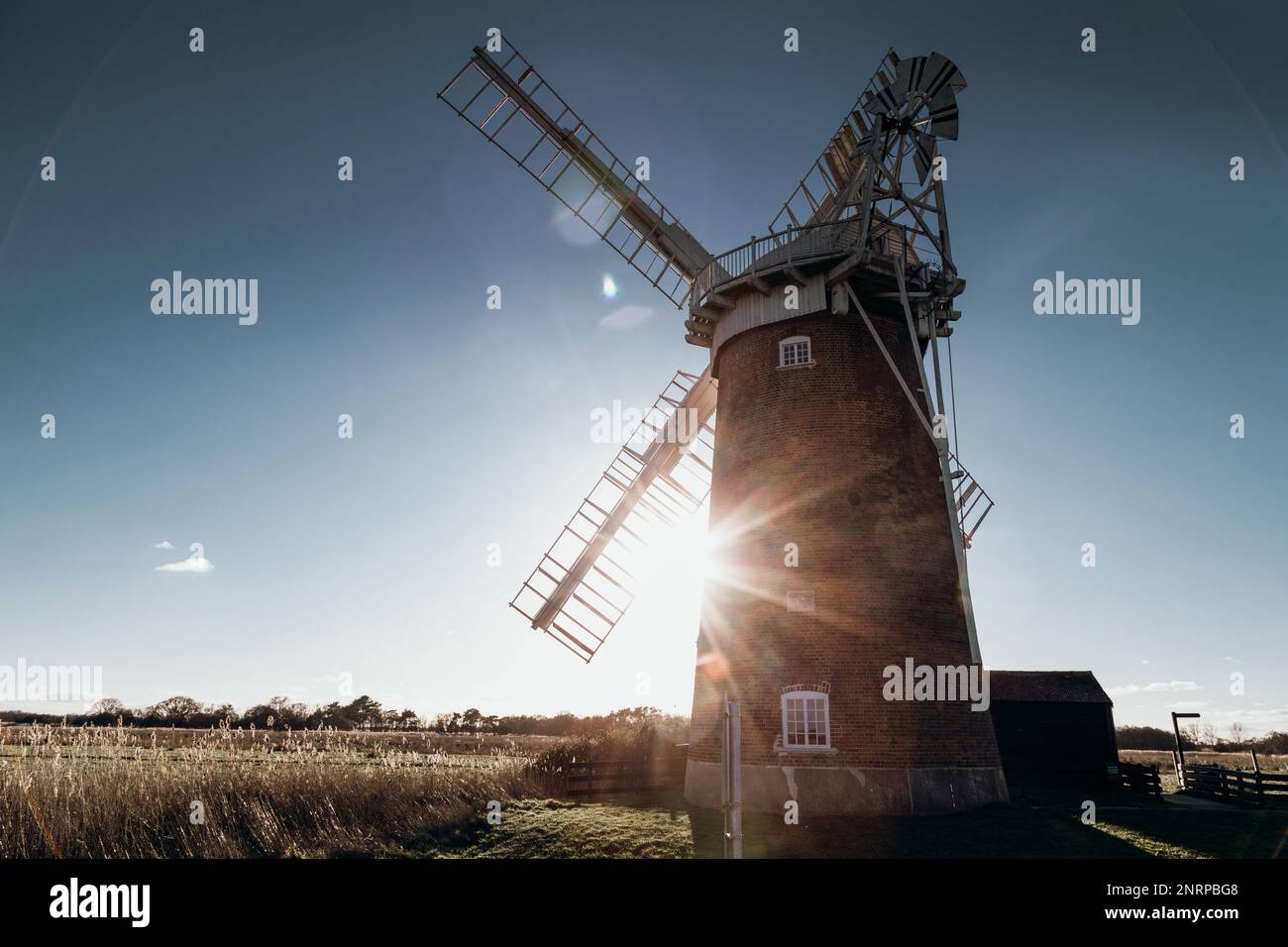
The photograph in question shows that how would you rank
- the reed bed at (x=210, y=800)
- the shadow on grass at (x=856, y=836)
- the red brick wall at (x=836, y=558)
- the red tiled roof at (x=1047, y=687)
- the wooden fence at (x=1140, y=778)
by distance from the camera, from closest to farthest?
the reed bed at (x=210, y=800) < the shadow on grass at (x=856, y=836) < the red brick wall at (x=836, y=558) < the wooden fence at (x=1140, y=778) < the red tiled roof at (x=1047, y=687)

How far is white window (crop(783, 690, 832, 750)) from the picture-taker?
614 inches

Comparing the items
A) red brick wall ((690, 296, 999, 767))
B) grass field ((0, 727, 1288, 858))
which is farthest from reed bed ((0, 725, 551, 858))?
red brick wall ((690, 296, 999, 767))

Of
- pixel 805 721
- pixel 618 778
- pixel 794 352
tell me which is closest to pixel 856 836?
pixel 805 721

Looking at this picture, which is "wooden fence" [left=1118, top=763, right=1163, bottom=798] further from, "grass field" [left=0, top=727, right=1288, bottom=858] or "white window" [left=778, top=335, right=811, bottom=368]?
"white window" [left=778, top=335, right=811, bottom=368]

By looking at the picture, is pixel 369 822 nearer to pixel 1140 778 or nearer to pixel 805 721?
pixel 805 721

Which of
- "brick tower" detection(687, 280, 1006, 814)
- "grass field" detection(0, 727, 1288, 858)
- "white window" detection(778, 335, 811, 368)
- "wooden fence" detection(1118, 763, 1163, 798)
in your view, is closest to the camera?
"grass field" detection(0, 727, 1288, 858)

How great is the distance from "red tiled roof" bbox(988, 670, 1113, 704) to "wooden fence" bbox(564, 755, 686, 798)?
11.3 m

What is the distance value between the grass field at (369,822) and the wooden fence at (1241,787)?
22.2ft

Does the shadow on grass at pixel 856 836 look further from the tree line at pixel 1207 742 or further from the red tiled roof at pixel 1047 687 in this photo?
the tree line at pixel 1207 742

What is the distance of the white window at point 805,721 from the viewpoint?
15602 mm

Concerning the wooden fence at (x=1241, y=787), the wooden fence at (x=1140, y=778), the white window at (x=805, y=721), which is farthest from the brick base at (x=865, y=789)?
the wooden fence at (x=1241, y=787)
